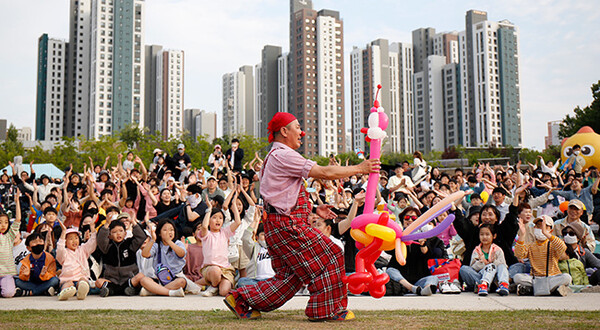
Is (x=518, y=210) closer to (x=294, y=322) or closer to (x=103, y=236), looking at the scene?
(x=294, y=322)

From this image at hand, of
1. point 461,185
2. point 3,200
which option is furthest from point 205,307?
point 3,200

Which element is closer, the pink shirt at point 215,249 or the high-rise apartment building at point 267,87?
the pink shirt at point 215,249

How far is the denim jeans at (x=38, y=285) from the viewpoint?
8.91 meters

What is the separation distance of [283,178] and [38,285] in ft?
19.7

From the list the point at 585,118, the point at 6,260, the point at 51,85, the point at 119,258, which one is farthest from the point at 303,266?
the point at 51,85

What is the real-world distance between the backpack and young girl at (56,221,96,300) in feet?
24.7

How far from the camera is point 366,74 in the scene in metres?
118

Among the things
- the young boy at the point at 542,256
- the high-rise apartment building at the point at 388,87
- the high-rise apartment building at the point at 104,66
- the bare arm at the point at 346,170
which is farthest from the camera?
the high-rise apartment building at the point at 388,87

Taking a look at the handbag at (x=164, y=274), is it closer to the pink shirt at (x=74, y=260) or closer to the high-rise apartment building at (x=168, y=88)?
the pink shirt at (x=74, y=260)

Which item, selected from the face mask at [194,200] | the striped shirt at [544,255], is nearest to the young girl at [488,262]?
the striped shirt at [544,255]

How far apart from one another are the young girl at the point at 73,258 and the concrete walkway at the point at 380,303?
34 cm

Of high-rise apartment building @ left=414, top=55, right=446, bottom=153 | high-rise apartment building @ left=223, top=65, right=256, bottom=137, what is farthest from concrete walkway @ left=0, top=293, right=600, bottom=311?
high-rise apartment building @ left=223, top=65, right=256, bottom=137

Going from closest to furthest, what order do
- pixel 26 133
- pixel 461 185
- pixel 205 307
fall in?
pixel 205 307 < pixel 461 185 < pixel 26 133

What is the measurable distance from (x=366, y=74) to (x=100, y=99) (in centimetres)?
5682
